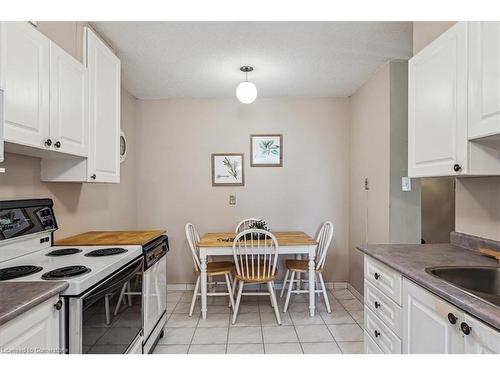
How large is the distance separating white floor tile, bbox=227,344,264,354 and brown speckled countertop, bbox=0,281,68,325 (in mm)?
1516

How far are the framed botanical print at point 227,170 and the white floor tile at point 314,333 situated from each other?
1.82 metres

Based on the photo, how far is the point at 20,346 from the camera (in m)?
0.93

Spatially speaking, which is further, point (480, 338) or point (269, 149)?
point (269, 149)

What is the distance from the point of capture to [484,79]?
1258 mm

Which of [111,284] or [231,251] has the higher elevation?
[111,284]

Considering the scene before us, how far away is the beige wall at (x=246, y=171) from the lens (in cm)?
373

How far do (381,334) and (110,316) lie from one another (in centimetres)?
142

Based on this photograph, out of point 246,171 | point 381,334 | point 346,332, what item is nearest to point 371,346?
point 381,334

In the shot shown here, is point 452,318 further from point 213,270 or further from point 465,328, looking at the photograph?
point 213,270

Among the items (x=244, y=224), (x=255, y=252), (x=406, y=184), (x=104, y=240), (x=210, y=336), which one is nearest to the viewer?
(x=104, y=240)

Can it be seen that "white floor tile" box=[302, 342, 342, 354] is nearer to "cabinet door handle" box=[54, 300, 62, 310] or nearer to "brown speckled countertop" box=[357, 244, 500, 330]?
"brown speckled countertop" box=[357, 244, 500, 330]

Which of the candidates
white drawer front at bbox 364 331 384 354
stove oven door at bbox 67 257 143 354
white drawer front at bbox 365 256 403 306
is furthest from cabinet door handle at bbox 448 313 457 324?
stove oven door at bbox 67 257 143 354

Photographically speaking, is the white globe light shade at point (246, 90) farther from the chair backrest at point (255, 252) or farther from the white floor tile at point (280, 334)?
the white floor tile at point (280, 334)
